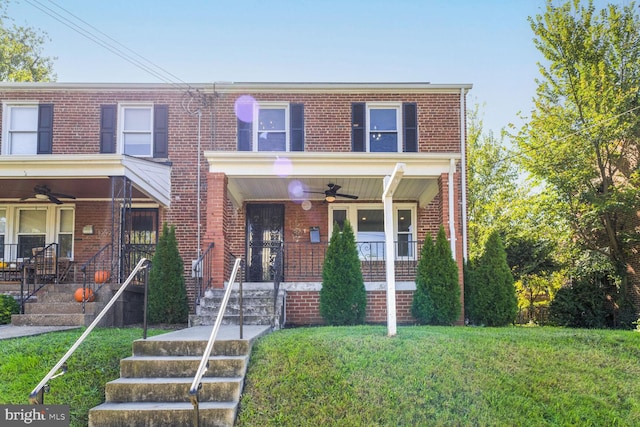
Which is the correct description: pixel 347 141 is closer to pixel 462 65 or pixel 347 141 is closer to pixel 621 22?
pixel 462 65

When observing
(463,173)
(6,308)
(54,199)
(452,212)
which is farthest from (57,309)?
(463,173)

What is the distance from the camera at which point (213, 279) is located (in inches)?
421

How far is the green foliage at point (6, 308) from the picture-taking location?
34.2 ft

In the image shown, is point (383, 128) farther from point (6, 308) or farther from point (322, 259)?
point (6, 308)

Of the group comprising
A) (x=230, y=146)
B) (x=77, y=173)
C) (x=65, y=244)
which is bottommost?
(x=65, y=244)

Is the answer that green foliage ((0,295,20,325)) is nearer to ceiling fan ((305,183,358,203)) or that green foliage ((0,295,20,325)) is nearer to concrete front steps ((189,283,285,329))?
concrete front steps ((189,283,285,329))

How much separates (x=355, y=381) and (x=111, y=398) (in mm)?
2469

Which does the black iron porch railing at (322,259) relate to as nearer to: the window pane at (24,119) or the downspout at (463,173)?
the downspout at (463,173)

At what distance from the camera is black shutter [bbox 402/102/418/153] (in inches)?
554

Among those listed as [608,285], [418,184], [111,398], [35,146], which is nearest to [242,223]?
[418,184]

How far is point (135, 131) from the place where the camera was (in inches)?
555

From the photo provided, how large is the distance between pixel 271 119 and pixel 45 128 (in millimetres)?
5662

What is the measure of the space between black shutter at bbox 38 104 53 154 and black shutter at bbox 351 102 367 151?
24.8 feet

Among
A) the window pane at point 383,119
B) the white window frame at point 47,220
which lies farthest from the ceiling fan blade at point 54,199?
the window pane at point 383,119
